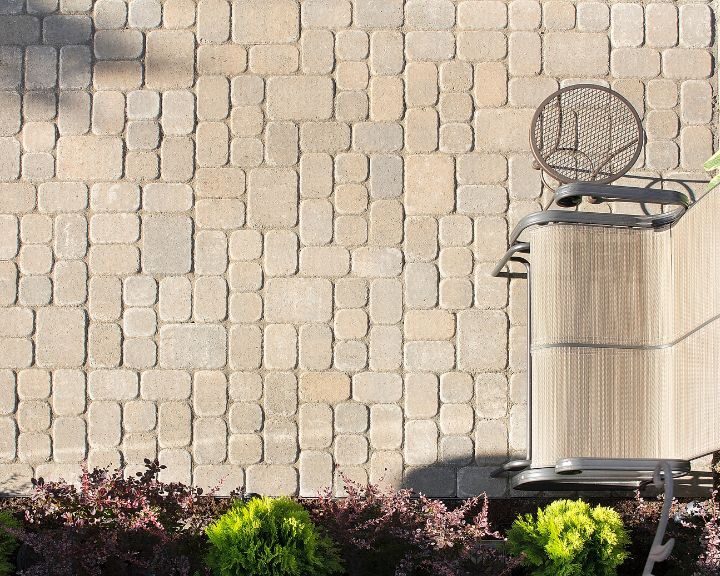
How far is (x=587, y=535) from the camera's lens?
3.86 meters

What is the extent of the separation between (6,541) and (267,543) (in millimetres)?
1190

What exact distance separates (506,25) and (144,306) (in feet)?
7.46

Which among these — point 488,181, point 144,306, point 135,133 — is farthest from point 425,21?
point 144,306

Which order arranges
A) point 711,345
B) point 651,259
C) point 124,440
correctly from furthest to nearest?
point 124,440 < point 651,259 < point 711,345

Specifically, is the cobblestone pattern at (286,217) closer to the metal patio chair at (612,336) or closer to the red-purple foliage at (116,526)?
the red-purple foliage at (116,526)

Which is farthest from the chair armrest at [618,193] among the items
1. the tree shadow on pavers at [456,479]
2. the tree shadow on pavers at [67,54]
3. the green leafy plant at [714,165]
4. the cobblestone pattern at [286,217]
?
the tree shadow on pavers at [67,54]

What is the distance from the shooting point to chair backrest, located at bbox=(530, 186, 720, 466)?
3533mm

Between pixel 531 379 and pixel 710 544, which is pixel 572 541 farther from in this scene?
pixel 531 379

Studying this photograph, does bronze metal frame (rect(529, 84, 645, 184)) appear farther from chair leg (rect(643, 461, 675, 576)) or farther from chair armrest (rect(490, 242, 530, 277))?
chair leg (rect(643, 461, 675, 576))

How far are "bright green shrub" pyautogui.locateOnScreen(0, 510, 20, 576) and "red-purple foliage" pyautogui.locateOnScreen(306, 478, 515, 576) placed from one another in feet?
4.45

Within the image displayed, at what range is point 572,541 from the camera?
3.83 meters

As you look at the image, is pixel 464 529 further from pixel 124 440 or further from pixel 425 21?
pixel 425 21

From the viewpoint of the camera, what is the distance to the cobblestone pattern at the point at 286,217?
4355 millimetres

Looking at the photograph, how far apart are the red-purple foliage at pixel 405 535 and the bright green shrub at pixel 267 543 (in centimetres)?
14
